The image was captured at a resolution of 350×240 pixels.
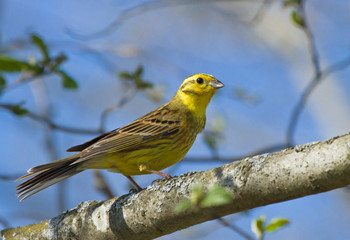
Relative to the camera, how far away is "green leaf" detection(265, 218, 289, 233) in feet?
9.28

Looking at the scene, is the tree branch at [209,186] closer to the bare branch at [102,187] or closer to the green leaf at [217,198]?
the green leaf at [217,198]

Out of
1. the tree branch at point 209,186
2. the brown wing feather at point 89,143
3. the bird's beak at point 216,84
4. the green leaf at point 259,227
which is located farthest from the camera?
the bird's beak at point 216,84

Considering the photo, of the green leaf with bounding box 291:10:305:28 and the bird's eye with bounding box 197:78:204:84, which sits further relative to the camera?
the bird's eye with bounding box 197:78:204:84

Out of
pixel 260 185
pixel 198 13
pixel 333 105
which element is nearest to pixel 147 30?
pixel 198 13

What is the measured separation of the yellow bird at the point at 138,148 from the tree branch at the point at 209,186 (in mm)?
768

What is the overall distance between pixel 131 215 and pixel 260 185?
113 centimetres

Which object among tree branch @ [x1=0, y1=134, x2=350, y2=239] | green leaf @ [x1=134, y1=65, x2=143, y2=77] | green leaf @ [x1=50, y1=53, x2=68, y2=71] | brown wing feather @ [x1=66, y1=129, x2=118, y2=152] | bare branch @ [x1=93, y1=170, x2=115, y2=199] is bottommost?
tree branch @ [x1=0, y1=134, x2=350, y2=239]

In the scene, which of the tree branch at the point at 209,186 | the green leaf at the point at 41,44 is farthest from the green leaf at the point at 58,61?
the tree branch at the point at 209,186

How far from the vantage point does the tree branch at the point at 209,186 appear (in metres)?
2.54

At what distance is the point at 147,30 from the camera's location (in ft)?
42.7

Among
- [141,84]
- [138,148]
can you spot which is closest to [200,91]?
[141,84]

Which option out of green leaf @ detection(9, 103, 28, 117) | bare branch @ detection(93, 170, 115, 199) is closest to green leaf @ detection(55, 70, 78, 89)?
green leaf @ detection(9, 103, 28, 117)

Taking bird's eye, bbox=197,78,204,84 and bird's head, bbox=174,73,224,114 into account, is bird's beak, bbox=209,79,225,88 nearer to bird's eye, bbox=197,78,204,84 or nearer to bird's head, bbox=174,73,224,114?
bird's head, bbox=174,73,224,114

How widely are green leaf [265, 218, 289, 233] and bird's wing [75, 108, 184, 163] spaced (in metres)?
2.30
